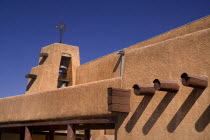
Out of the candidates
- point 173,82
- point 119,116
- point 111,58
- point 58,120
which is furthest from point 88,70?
point 173,82

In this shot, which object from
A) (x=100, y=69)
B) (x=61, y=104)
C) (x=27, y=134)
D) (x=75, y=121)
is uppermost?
(x=100, y=69)

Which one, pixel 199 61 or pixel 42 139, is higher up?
pixel 199 61

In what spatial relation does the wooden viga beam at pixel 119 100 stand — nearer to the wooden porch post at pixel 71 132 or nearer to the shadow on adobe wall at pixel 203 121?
the shadow on adobe wall at pixel 203 121

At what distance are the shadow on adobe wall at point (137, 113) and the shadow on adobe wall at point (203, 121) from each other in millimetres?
Result: 1426

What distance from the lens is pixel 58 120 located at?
9758mm

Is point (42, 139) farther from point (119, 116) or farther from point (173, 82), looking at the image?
point (173, 82)

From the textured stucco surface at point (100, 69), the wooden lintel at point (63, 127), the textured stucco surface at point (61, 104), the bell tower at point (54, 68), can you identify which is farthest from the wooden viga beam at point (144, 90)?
the bell tower at point (54, 68)

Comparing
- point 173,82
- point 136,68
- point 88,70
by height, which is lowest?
point 173,82

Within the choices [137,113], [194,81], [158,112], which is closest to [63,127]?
[137,113]

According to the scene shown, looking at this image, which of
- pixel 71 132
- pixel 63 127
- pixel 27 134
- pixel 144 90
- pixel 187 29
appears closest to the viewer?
pixel 144 90

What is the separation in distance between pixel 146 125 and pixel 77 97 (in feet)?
9.09

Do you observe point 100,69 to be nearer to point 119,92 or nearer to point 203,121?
point 119,92

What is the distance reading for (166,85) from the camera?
20.3 ft

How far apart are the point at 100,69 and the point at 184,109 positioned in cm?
1020
